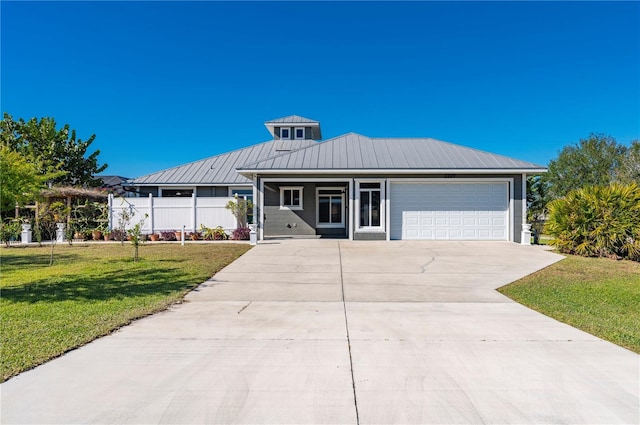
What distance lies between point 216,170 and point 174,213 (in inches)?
215

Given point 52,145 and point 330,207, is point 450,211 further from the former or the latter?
point 52,145

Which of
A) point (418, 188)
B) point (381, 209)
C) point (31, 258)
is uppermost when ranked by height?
point (418, 188)

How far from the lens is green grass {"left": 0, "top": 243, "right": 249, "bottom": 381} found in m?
4.21

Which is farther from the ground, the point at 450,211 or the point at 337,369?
the point at 450,211

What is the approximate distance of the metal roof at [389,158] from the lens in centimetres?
1536

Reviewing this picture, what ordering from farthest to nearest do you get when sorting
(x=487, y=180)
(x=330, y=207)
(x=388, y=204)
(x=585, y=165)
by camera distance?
(x=585, y=165)
(x=330, y=207)
(x=388, y=204)
(x=487, y=180)

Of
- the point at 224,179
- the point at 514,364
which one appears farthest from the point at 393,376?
the point at 224,179

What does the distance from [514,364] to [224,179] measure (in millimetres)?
19335

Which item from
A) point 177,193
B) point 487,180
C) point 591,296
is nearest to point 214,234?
point 177,193

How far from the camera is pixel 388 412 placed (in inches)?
114

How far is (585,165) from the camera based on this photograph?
3753cm

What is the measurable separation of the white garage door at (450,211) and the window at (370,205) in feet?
2.15

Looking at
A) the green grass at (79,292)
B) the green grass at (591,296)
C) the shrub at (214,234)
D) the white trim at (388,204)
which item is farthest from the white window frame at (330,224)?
the green grass at (591,296)

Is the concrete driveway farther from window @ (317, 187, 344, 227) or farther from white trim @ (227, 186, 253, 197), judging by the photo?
white trim @ (227, 186, 253, 197)
